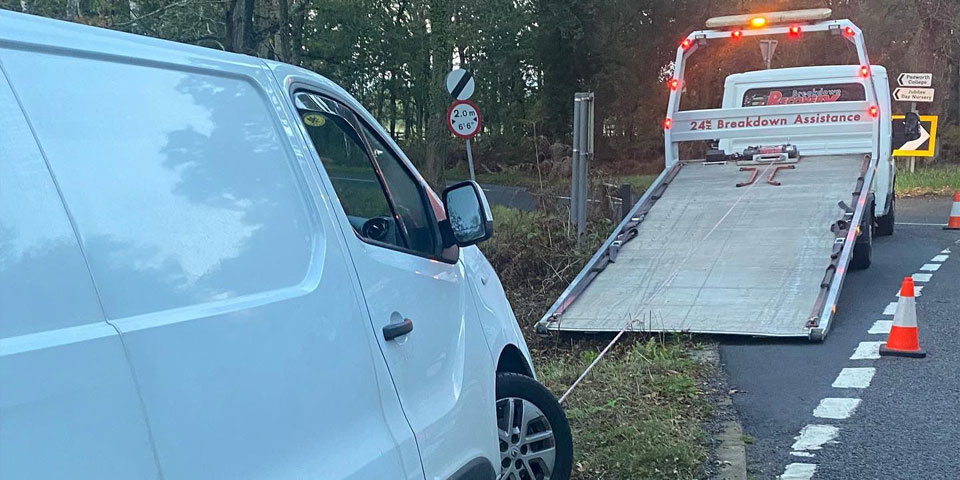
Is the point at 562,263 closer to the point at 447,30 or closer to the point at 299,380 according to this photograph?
the point at 299,380

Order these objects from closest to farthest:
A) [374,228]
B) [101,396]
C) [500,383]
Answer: [101,396] → [374,228] → [500,383]

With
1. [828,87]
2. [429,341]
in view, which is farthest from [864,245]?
[429,341]

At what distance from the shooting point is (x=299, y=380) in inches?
89.7

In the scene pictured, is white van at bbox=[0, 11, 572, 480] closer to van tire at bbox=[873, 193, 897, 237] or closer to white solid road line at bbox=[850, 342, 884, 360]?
white solid road line at bbox=[850, 342, 884, 360]

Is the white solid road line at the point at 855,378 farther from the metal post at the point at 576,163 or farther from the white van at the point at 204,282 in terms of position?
the metal post at the point at 576,163

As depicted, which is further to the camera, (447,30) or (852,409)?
(447,30)

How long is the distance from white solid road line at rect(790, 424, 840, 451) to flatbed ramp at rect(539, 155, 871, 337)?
6.54 ft

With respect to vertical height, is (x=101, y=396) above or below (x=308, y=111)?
below

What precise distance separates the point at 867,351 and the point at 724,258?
1.88m

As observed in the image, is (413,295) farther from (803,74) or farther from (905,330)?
(803,74)

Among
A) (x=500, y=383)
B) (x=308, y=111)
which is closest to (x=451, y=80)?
(x=500, y=383)

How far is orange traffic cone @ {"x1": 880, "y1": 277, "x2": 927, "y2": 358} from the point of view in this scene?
23.1 ft

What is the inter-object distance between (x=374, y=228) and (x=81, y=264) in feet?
4.89

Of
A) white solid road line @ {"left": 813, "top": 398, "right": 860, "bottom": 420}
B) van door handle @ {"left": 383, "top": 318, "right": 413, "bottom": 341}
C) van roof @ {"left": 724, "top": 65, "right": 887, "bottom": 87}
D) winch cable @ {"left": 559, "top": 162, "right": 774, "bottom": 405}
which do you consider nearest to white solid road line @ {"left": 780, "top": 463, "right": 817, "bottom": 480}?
white solid road line @ {"left": 813, "top": 398, "right": 860, "bottom": 420}
